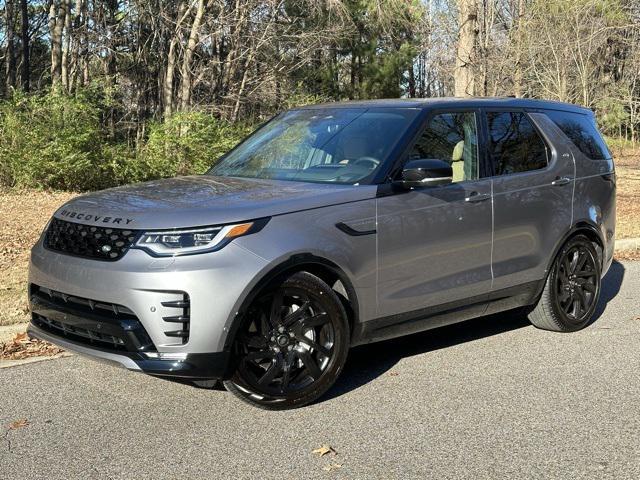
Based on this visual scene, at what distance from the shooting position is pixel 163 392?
4.84 meters

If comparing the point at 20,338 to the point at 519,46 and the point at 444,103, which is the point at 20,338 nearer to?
the point at 444,103

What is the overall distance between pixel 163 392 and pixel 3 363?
1.46 m

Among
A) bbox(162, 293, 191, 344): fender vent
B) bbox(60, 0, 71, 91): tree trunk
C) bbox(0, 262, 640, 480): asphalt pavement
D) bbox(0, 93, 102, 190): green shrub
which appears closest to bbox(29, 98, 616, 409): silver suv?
bbox(162, 293, 191, 344): fender vent

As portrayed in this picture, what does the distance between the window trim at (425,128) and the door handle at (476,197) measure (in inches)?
4.1

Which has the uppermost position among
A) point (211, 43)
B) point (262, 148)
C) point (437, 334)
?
point (211, 43)

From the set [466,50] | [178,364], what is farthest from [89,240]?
[466,50]

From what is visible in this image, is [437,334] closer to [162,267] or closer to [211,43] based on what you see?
[162,267]

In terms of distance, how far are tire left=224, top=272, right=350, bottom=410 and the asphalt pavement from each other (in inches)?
5.9

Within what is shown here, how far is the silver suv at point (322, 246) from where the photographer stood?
13.4 ft

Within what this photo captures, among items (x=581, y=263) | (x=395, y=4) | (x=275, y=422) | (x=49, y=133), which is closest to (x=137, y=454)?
(x=275, y=422)

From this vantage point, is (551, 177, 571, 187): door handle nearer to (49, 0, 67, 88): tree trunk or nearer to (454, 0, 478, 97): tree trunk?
(454, 0, 478, 97): tree trunk

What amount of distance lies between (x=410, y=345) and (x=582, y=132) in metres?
2.45

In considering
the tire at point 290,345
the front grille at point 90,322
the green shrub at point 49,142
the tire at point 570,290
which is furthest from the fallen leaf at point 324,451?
the green shrub at point 49,142

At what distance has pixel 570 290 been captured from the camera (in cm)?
633
